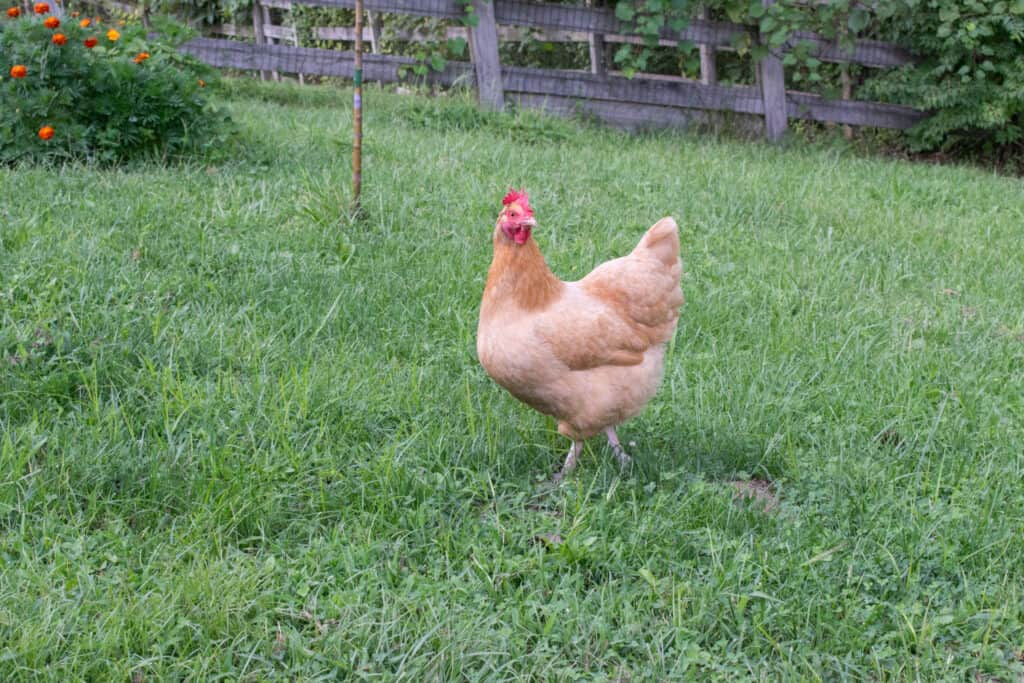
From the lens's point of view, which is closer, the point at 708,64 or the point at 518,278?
the point at 518,278

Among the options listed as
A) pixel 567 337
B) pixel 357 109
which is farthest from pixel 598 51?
pixel 567 337

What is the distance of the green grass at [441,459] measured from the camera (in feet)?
8.39

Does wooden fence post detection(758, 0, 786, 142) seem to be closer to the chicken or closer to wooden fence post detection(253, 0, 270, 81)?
wooden fence post detection(253, 0, 270, 81)

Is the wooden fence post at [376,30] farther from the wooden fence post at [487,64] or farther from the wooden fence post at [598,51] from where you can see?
the wooden fence post at [487,64]

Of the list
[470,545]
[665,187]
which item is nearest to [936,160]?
[665,187]

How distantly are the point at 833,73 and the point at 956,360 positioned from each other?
22.7 ft

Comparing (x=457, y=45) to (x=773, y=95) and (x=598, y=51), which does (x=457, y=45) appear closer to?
(x=598, y=51)

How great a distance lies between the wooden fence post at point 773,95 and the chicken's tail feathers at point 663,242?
6.40m

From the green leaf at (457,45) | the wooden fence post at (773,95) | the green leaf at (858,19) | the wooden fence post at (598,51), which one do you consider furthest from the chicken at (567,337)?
the green leaf at (858,19)

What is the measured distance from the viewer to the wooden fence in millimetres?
9086

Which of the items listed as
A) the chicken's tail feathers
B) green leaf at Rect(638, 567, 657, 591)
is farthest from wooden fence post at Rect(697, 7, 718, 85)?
green leaf at Rect(638, 567, 657, 591)

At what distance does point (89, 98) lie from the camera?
592cm

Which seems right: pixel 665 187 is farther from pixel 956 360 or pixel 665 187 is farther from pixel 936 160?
pixel 936 160

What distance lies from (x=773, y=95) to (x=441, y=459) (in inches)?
289
